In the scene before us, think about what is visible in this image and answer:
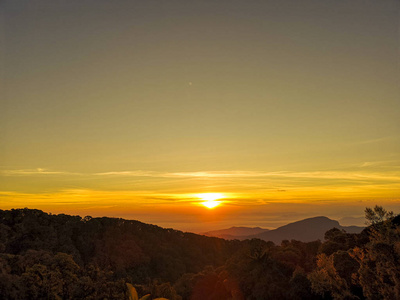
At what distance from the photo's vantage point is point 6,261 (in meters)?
42.8

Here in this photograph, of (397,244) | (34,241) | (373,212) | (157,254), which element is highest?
(373,212)

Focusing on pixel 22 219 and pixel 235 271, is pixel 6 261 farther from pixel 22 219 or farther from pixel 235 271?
pixel 22 219

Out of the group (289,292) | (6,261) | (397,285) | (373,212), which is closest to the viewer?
(397,285)

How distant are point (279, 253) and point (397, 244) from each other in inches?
1589

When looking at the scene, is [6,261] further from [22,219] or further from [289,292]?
[22,219]

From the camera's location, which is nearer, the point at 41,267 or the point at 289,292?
the point at 41,267

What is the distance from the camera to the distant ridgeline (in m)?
31.3

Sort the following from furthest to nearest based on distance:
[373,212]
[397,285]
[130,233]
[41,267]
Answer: [130,233]
[41,267]
[373,212]
[397,285]

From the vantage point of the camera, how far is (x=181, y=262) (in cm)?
10994

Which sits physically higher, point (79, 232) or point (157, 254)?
point (79, 232)

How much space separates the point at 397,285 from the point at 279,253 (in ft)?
130

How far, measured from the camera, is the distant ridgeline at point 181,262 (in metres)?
31.3

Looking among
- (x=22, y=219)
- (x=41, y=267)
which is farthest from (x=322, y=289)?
(x=22, y=219)

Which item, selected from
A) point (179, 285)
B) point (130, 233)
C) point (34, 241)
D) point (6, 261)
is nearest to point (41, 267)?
point (6, 261)
